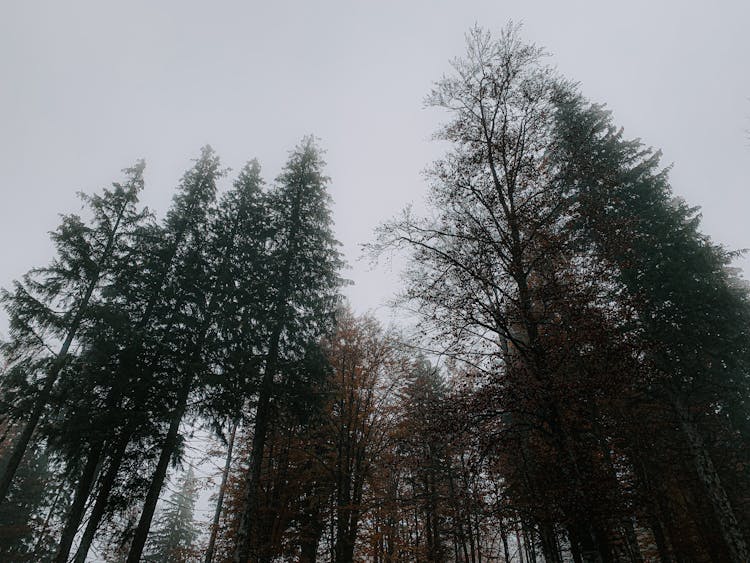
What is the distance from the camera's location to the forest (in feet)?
26.0

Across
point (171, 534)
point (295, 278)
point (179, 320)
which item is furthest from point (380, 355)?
point (171, 534)

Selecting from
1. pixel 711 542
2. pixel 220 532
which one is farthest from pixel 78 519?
pixel 711 542

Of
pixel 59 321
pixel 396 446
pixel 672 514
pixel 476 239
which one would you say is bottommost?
pixel 672 514

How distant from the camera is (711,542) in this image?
39.2ft

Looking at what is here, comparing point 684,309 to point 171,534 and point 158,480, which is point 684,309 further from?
point 171,534

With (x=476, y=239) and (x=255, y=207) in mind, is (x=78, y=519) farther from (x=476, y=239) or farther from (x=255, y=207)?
(x=476, y=239)

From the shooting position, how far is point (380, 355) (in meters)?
14.1

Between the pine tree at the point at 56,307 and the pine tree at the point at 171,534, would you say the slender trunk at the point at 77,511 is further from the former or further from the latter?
the pine tree at the point at 171,534

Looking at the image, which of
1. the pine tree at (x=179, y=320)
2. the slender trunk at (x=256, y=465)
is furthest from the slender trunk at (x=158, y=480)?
the slender trunk at (x=256, y=465)

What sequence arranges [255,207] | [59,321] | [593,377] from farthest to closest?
1. [255,207]
2. [59,321]
3. [593,377]

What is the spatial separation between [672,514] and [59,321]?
2296 centimetres

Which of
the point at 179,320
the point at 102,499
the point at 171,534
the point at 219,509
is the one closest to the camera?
the point at 102,499

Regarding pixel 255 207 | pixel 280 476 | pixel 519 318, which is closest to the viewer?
pixel 519 318

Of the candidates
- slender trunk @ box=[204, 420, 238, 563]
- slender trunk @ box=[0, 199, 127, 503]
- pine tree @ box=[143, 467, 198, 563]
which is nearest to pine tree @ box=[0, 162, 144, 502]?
slender trunk @ box=[0, 199, 127, 503]
